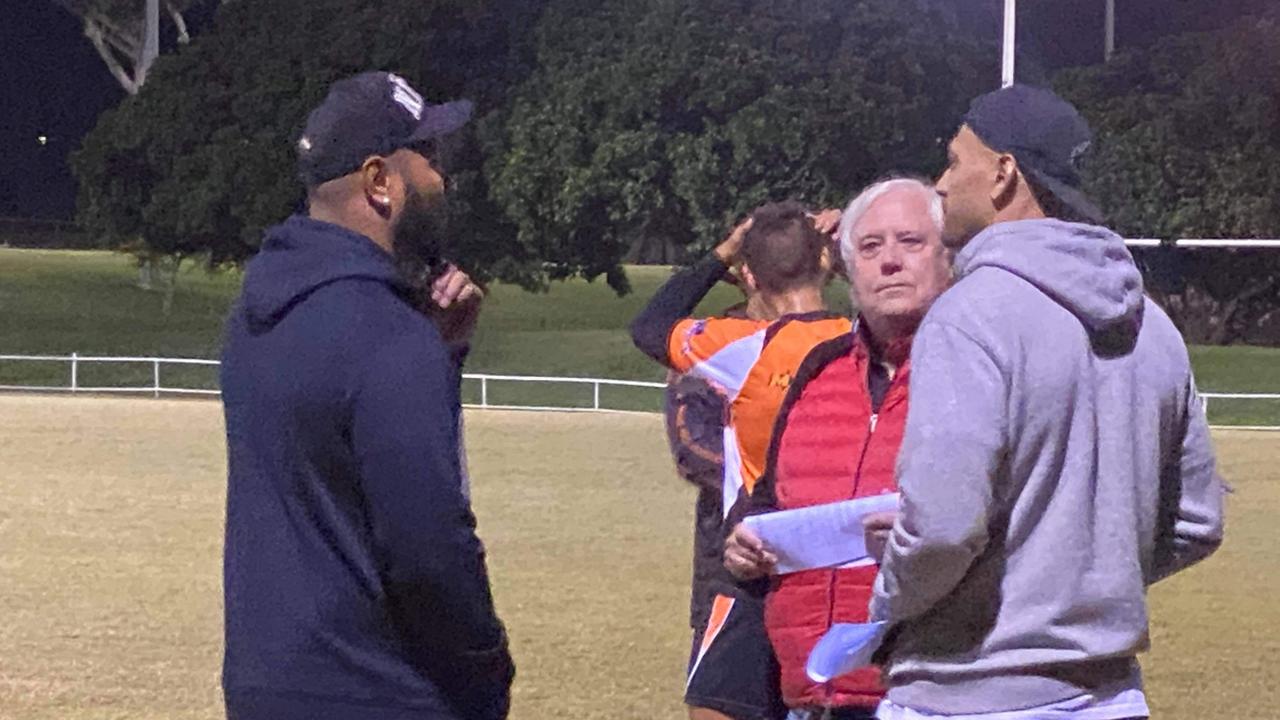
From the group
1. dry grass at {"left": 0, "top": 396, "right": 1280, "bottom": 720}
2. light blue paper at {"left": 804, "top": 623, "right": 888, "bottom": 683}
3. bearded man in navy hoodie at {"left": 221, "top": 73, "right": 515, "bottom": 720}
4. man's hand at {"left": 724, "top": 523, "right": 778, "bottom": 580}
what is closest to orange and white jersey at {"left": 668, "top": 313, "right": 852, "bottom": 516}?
man's hand at {"left": 724, "top": 523, "right": 778, "bottom": 580}

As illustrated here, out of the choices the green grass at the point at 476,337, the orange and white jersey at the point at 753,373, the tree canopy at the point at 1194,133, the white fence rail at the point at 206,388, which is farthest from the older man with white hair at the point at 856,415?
the tree canopy at the point at 1194,133

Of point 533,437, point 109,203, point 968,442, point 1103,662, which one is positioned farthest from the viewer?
point 109,203

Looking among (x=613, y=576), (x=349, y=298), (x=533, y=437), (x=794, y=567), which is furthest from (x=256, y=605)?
(x=533, y=437)

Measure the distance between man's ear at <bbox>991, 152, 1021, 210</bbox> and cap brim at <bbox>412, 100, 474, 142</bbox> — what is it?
89 cm

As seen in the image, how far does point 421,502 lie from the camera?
2.61 m

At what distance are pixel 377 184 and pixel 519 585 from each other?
7.97m

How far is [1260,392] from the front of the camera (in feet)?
94.0

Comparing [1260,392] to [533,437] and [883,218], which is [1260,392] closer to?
[533,437]

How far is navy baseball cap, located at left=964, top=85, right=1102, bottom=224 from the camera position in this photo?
108 inches

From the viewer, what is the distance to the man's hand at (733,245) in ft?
13.4

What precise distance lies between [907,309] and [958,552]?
0.79 m

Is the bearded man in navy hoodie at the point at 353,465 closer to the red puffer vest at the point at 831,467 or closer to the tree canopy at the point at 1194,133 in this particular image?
the red puffer vest at the point at 831,467

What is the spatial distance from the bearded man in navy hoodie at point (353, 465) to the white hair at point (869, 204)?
2.74 ft

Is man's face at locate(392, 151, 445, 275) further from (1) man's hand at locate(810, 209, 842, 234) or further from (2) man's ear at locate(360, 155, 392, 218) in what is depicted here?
(1) man's hand at locate(810, 209, 842, 234)
